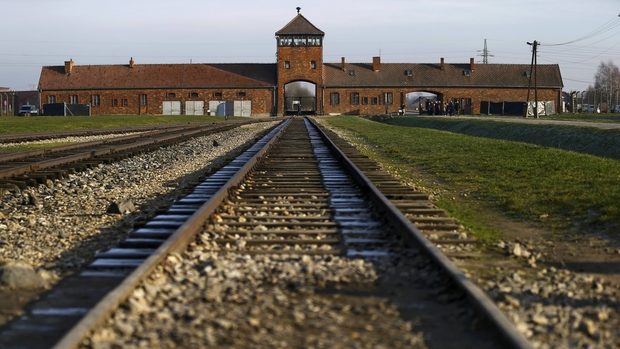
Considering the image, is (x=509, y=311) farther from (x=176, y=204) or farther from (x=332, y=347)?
(x=176, y=204)

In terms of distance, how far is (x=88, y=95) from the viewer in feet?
334

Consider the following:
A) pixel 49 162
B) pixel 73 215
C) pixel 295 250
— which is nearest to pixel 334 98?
pixel 49 162

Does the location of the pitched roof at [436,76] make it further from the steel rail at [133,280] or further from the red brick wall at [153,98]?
the steel rail at [133,280]

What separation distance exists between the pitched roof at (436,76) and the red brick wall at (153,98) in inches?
337

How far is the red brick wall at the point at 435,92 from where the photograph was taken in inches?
4001

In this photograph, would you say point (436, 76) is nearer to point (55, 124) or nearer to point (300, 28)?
point (300, 28)

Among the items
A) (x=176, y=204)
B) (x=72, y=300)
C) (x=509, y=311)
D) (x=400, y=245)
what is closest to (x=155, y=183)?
(x=176, y=204)

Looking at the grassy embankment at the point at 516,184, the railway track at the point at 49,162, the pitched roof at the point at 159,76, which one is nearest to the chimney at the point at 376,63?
the pitched roof at the point at 159,76

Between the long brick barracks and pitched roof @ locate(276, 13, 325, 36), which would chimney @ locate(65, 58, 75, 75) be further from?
pitched roof @ locate(276, 13, 325, 36)

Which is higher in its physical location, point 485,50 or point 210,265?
point 485,50

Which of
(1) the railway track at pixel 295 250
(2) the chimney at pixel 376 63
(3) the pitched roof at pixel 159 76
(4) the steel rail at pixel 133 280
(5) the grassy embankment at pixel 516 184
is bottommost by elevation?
(5) the grassy embankment at pixel 516 184

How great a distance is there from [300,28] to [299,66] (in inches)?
208

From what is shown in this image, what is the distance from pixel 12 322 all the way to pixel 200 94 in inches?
3802

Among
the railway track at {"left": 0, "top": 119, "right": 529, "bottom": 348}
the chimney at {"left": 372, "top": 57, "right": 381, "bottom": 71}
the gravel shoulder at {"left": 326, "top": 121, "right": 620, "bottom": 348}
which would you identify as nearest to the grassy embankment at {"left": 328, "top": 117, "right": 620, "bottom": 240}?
the gravel shoulder at {"left": 326, "top": 121, "right": 620, "bottom": 348}
